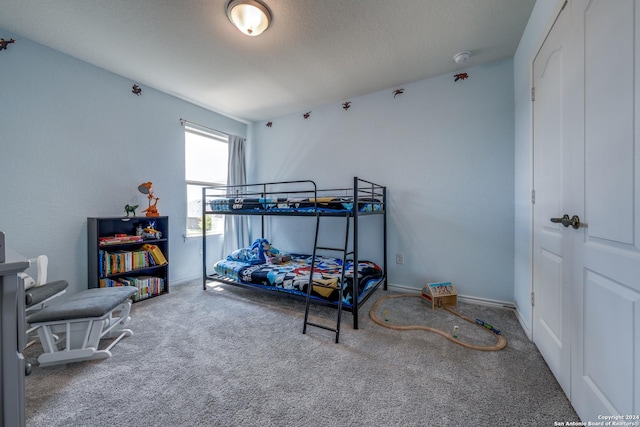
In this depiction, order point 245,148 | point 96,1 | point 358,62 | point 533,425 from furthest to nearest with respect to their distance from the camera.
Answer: point 245,148 < point 358,62 < point 96,1 < point 533,425

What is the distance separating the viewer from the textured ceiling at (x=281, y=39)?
6.08 feet

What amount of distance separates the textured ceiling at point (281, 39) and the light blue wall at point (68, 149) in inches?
8.1

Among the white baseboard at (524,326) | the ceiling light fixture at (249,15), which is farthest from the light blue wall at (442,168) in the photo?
the ceiling light fixture at (249,15)

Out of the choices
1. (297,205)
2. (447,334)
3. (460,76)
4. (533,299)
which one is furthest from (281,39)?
(533,299)

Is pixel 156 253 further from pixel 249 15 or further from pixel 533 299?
pixel 533 299

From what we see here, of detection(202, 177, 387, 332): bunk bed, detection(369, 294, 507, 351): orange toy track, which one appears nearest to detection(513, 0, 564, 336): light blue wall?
detection(369, 294, 507, 351): orange toy track

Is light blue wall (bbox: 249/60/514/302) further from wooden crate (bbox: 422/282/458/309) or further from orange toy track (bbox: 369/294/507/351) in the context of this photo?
orange toy track (bbox: 369/294/507/351)

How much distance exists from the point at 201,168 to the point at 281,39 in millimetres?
2311

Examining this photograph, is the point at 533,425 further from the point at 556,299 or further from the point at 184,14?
the point at 184,14

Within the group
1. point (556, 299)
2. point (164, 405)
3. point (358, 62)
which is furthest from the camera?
point (358, 62)

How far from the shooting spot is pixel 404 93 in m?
3.03

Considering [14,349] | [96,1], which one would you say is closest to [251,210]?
[96,1]

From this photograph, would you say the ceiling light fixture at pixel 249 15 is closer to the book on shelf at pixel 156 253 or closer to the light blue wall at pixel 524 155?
the light blue wall at pixel 524 155

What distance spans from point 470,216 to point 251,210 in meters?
2.49
